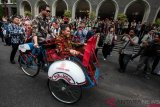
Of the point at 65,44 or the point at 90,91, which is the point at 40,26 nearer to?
the point at 65,44

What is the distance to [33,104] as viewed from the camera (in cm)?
309

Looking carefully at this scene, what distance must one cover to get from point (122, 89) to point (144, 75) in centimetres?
171

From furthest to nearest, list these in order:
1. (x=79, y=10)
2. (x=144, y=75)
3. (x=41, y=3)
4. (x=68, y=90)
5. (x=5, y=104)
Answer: (x=41, y=3) → (x=79, y=10) → (x=144, y=75) → (x=68, y=90) → (x=5, y=104)

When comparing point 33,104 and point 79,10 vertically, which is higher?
point 79,10

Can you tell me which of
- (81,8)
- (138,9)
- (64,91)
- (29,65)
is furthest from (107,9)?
(64,91)

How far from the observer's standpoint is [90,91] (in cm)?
380

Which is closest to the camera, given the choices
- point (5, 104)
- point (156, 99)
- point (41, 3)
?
point (5, 104)

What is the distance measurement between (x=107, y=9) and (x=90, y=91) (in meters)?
20.0

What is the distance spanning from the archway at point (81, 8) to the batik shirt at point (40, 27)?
17.8m

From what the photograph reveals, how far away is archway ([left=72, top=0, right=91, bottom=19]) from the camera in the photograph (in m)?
21.5

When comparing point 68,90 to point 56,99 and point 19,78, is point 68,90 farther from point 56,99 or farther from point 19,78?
point 19,78

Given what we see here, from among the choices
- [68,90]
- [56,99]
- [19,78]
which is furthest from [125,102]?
[19,78]

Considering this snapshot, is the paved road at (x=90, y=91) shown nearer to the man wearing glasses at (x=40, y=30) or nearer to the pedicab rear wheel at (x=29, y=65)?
the pedicab rear wheel at (x=29, y=65)

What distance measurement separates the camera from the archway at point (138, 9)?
18219 mm
